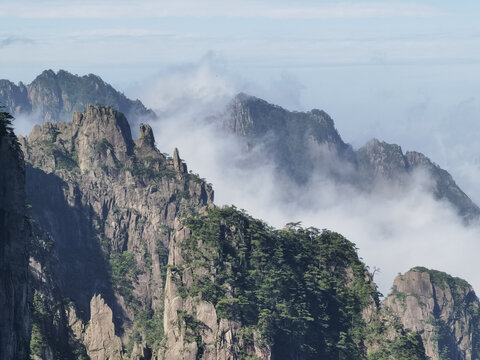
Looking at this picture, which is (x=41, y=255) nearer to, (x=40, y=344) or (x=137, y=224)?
(x=40, y=344)

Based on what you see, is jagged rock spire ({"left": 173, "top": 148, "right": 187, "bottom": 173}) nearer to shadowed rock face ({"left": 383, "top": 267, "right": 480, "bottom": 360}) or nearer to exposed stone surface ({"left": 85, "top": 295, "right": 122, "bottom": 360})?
shadowed rock face ({"left": 383, "top": 267, "right": 480, "bottom": 360})

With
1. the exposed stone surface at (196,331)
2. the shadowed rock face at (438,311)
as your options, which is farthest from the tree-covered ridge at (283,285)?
the shadowed rock face at (438,311)

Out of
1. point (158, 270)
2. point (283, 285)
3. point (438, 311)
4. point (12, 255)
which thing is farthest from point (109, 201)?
point (12, 255)

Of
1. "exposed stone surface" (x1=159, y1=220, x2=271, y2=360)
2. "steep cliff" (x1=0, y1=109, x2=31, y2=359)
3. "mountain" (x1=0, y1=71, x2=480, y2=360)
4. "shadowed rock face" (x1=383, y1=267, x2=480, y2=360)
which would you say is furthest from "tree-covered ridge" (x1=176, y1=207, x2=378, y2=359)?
"steep cliff" (x1=0, y1=109, x2=31, y2=359)

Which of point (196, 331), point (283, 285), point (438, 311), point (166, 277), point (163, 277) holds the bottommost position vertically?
point (196, 331)

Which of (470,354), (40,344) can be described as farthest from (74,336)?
(470,354)

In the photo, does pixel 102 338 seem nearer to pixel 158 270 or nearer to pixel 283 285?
pixel 283 285

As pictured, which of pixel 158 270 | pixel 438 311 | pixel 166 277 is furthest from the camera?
pixel 438 311
